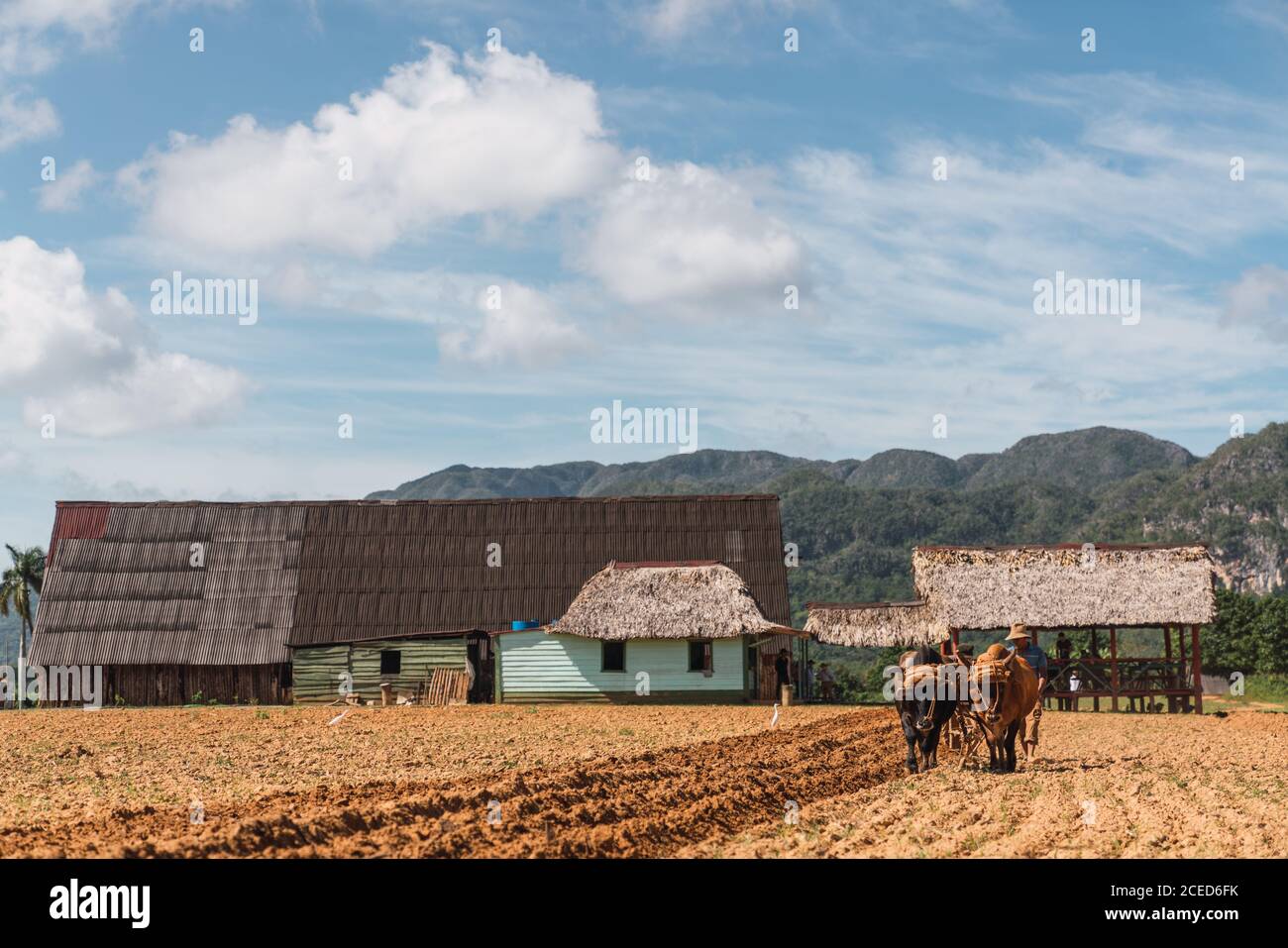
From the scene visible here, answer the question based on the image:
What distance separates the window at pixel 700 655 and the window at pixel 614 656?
1935 mm

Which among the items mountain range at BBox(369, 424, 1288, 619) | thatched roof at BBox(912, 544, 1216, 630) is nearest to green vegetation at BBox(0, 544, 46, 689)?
thatched roof at BBox(912, 544, 1216, 630)

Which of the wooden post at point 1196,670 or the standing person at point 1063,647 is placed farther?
the standing person at point 1063,647

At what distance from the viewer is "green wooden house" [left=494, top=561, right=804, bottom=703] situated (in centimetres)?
3894

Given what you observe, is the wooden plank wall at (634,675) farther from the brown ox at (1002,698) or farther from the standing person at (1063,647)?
the brown ox at (1002,698)

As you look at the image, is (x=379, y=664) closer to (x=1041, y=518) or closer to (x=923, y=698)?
(x=923, y=698)

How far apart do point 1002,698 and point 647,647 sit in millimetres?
22809

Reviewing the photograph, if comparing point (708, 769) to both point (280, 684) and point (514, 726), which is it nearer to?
point (514, 726)

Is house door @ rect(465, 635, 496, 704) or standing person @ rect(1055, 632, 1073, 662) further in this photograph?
house door @ rect(465, 635, 496, 704)

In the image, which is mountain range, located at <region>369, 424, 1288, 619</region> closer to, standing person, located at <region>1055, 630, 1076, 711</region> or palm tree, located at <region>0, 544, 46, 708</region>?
palm tree, located at <region>0, 544, 46, 708</region>

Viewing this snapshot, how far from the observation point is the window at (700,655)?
129 ft

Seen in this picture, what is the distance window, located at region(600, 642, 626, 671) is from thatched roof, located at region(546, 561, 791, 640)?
0.97 metres

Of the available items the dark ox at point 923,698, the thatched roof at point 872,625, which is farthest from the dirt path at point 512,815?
the thatched roof at point 872,625

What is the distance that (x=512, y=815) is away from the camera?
12.9 m
